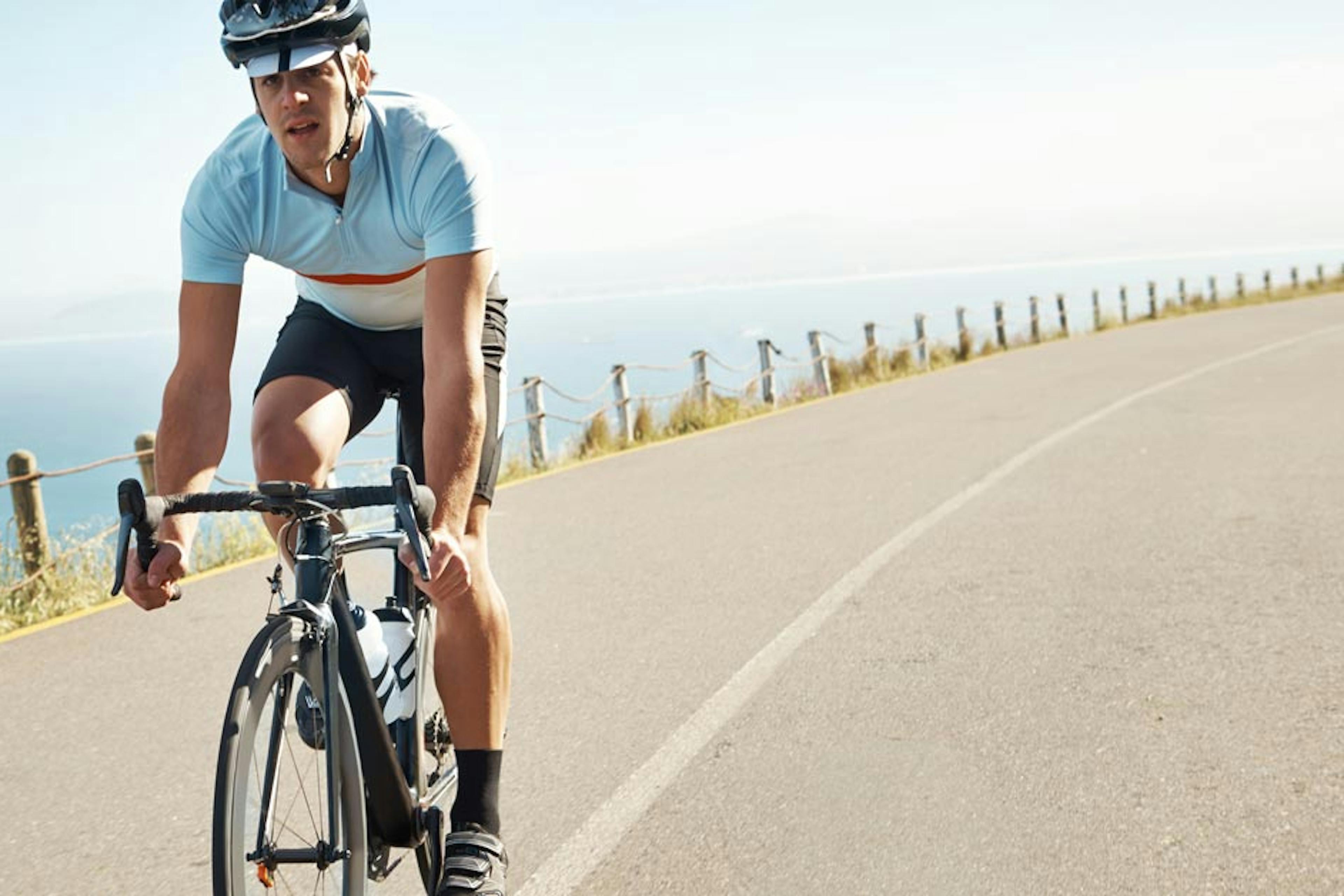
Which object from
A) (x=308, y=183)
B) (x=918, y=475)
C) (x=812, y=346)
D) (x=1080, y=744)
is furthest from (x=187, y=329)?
(x=812, y=346)

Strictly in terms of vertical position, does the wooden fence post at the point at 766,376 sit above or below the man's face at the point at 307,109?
below

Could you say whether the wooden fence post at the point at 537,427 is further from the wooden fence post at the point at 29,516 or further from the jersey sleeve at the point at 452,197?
the jersey sleeve at the point at 452,197

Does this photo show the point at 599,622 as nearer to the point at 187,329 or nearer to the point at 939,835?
the point at 939,835

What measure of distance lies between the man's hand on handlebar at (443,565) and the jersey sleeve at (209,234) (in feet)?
3.08

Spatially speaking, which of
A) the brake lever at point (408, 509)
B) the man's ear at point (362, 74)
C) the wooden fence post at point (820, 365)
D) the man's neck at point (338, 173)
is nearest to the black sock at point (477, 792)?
the brake lever at point (408, 509)

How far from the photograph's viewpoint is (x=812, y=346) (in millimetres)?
23562

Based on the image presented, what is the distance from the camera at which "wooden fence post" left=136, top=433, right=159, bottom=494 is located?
1048cm

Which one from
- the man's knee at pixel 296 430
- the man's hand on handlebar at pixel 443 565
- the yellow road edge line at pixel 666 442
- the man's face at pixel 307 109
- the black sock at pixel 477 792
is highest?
the man's face at pixel 307 109

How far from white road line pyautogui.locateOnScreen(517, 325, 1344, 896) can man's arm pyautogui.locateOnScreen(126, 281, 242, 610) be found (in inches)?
55.6

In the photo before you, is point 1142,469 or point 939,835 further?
point 1142,469

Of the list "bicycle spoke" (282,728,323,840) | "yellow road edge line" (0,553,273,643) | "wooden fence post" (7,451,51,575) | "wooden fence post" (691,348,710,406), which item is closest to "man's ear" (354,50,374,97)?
"bicycle spoke" (282,728,323,840)

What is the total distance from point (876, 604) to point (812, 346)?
16770mm

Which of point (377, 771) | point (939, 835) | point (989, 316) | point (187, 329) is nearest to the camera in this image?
point (377, 771)

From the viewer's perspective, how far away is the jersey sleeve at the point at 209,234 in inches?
126
